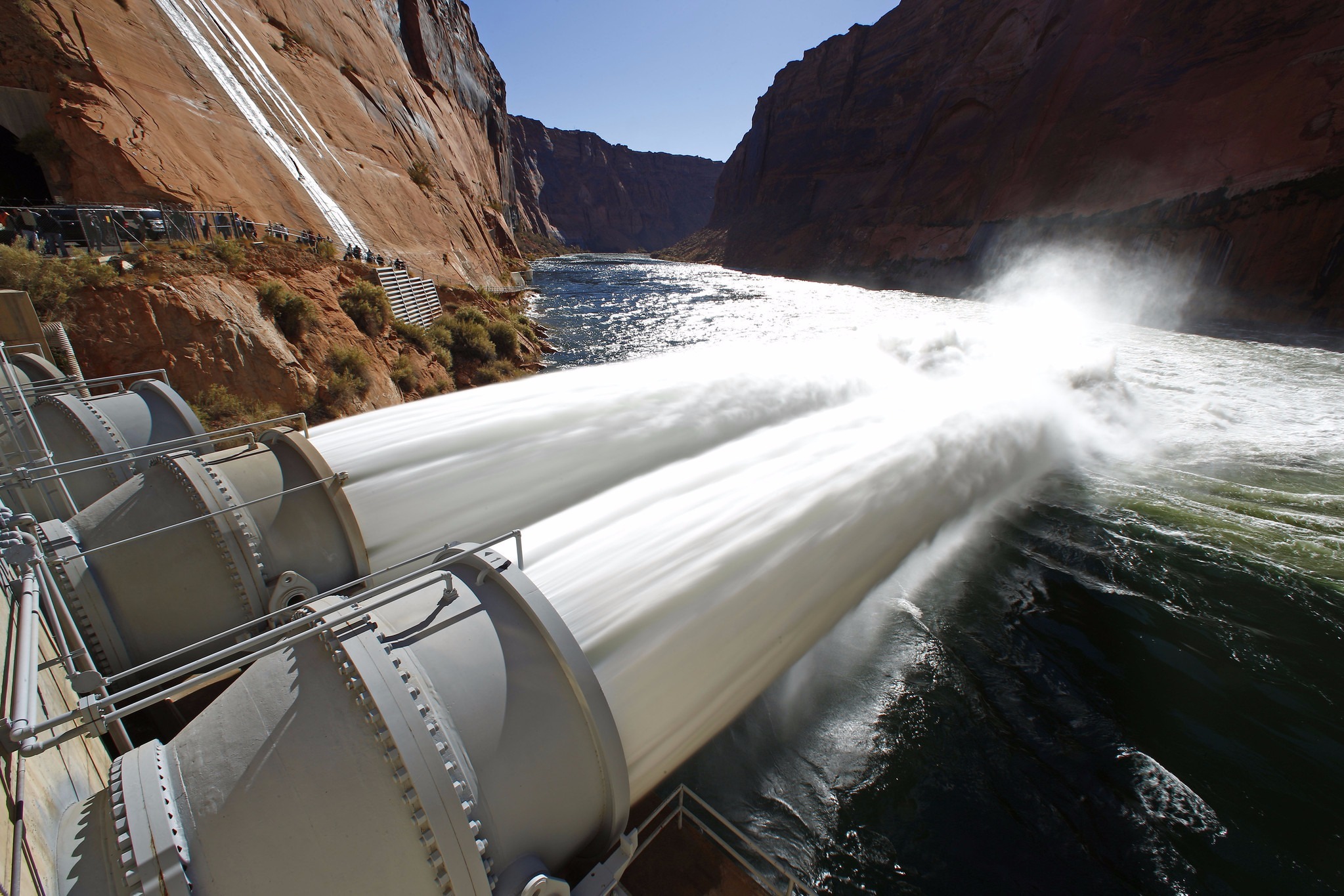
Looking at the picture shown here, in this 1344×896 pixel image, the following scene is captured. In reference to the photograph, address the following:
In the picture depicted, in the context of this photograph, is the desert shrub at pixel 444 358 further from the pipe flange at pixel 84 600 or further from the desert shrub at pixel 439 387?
the pipe flange at pixel 84 600

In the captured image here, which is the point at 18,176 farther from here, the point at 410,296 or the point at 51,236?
the point at 410,296

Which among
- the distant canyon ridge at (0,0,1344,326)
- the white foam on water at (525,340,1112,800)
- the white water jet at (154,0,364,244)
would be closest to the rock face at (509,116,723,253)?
the distant canyon ridge at (0,0,1344,326)

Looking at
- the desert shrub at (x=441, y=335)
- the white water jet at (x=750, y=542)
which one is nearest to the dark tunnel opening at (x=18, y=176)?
the desert shrub at (x=441, y=335)

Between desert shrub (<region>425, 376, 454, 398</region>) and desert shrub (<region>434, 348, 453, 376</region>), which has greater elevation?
desert shrub (<region>434, 348, 453, 376</region>)

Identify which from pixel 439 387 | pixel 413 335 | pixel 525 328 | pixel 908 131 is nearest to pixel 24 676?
pixel 439 387

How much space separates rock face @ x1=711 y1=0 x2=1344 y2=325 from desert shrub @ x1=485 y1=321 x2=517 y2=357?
38187 mm

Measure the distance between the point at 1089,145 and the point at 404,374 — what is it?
174ft

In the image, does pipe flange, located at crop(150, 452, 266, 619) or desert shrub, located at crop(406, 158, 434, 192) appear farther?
desert shrub, located at crop(406, 158, 434, 192)

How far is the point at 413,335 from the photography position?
17922 millimetres

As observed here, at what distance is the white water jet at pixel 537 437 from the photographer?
24.5 feet

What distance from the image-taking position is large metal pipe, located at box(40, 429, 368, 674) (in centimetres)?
479

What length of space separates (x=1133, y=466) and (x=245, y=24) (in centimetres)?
4194

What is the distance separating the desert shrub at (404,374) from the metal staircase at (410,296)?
2393mm

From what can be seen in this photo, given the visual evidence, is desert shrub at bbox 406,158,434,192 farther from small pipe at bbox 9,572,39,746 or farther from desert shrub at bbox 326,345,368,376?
small pipe at bbox 9,572,39,746
